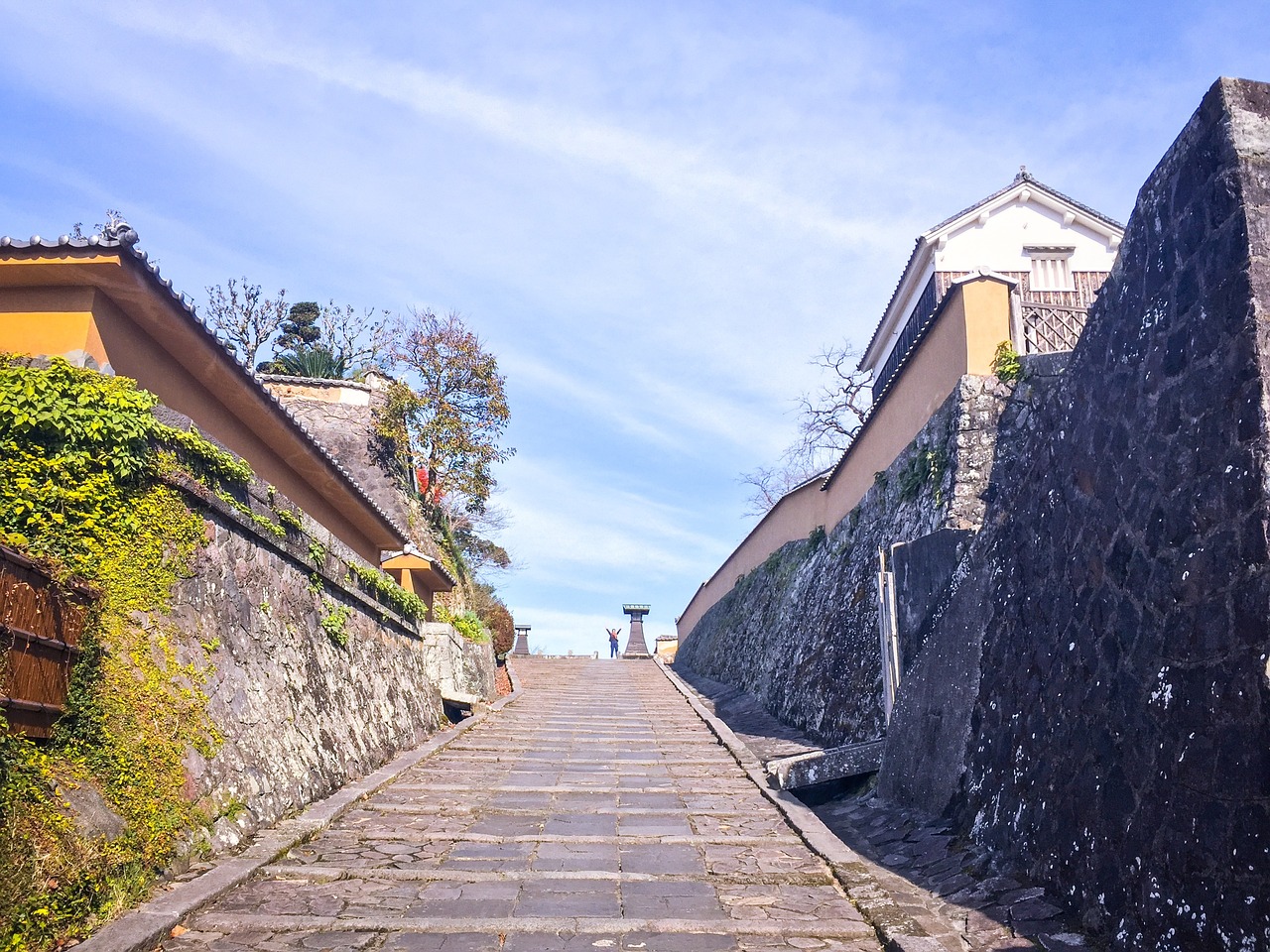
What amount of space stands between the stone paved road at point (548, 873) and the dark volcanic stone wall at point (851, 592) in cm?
216

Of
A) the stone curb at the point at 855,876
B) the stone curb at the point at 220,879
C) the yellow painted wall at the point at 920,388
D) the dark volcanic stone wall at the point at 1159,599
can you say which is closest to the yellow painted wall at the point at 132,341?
the stone curb at the point at 220,879

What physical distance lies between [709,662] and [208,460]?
22.2m

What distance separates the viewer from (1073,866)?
14.9ft

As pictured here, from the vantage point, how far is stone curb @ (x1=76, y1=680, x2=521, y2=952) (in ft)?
14.0

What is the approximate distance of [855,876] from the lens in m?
5.90

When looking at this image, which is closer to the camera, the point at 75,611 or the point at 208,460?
the point at 75,611

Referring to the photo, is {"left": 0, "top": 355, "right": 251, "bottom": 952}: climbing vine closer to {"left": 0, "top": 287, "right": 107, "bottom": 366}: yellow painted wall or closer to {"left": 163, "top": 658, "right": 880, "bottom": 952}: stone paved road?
{"left": 163, "top": 658, "right": 880, "bottom": 952}: stone paved road

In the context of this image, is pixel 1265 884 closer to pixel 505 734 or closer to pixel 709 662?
pixel 505 734

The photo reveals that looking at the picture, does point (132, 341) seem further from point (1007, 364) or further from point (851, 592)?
point (851, 592)

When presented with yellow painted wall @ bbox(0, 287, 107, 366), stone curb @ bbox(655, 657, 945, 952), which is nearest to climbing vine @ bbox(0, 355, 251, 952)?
yellow painted wall @ bbox(0, 287, 107, 366)

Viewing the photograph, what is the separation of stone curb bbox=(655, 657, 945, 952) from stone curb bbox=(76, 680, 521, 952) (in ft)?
11.8

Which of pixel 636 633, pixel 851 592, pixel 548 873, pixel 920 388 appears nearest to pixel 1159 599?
pixel 548 873

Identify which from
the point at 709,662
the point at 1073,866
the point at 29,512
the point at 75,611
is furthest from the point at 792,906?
the point at 709,662

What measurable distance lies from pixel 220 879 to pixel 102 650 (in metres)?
1.46
